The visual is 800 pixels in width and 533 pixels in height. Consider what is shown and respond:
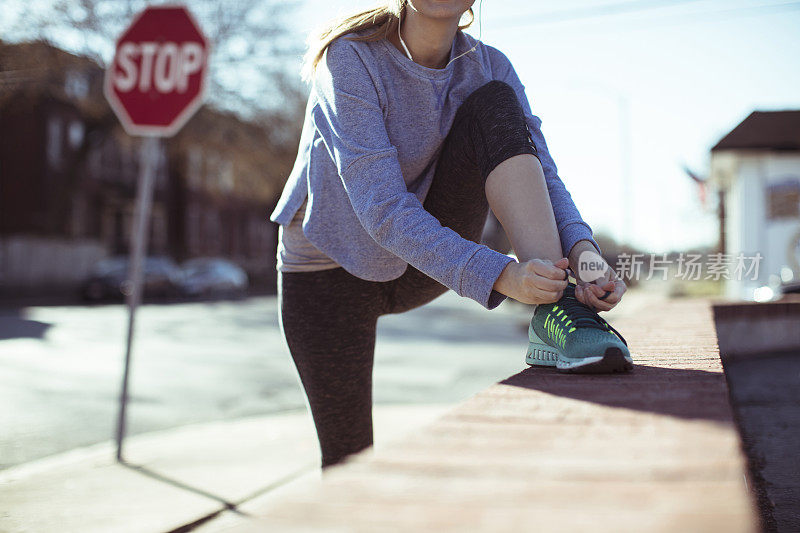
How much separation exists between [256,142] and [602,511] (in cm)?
2391

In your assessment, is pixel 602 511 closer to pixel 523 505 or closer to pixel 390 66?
pixel 523 505

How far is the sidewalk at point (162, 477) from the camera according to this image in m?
2.86

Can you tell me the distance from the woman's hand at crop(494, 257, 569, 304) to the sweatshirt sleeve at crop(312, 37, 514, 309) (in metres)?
0.02

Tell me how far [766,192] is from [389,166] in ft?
60.0

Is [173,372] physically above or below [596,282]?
below

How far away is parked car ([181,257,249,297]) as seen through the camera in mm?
25453

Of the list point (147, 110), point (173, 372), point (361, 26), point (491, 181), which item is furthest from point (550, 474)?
point (173, 372)

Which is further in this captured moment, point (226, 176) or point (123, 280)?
point (226, 176)

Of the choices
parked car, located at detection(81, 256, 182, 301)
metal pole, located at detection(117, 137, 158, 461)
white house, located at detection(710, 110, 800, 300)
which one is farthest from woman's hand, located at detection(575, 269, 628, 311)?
parked car, located at detection(81, 256, 182, 301)

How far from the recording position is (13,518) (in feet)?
Answer: 9.31

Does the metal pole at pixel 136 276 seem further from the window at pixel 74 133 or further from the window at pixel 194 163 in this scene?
the window at pixel 74 133

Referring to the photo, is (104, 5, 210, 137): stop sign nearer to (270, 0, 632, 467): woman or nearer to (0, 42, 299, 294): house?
(270, 0, 632, 467): woman

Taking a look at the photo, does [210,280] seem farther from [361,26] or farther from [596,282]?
[596,282]

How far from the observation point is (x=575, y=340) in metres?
1.56
